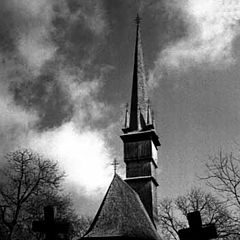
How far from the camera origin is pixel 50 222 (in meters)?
8.30

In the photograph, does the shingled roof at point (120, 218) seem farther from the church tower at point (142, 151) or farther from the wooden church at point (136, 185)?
the church tower at point (142, 151)

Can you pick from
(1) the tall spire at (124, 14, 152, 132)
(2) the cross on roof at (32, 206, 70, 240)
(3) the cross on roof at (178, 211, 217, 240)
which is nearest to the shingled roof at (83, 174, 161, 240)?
(1) the tall spire at (124, 14, 152, 132)

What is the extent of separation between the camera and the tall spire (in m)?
30.2

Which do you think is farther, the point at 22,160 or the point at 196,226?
the point at 22,160

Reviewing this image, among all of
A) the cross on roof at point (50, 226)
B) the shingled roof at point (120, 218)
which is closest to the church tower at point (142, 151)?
the shingled roof at point (120, 218)

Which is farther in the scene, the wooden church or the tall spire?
the tall spire

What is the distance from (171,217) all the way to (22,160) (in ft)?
46.1

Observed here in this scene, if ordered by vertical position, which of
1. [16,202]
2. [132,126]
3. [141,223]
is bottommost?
[141,223]

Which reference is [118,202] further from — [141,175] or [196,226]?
[196,226]

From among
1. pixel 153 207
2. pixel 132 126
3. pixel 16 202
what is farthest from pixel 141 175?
pixel 16 202

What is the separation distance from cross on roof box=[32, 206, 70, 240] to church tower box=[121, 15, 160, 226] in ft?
59.6

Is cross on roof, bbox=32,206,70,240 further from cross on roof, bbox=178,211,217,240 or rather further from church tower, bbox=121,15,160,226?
church tower, bbox=121,15,160,226

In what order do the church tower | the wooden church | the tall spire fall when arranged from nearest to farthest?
1. the wooden church
2. the church tower
3. the tall spire

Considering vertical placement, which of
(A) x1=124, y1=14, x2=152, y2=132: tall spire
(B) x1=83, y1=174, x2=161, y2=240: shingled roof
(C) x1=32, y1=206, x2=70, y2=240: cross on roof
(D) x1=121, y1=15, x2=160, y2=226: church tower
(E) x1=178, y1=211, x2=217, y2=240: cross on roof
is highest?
(A) x1=124, y1=14, x2=152, y2=132: tall spire
